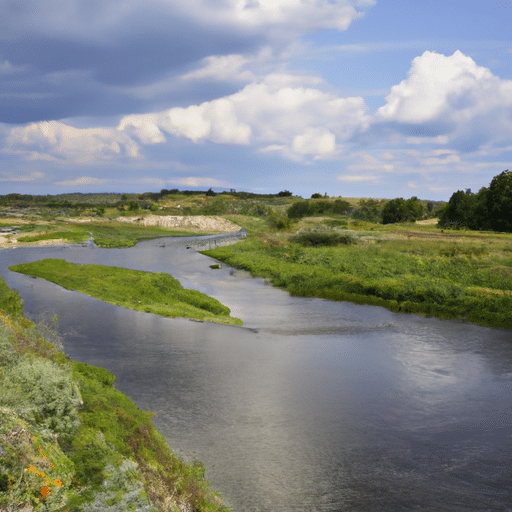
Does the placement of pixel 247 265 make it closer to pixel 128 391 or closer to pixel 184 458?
pixel 128 391

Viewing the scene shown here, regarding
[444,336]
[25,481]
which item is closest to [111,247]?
[444,336]

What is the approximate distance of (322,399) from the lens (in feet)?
70.4

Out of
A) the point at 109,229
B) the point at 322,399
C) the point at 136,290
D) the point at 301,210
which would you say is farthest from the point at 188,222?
the point at 322,399

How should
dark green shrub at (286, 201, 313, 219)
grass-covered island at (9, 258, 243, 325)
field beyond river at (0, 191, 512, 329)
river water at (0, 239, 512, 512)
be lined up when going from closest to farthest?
river water at (0, 239, 512, 512) → grass-covered island at (9, 258, 243, 325) → field beyond river at (0, 191, 512, 329) → dark green shrub at (286, 201, 313, 219)

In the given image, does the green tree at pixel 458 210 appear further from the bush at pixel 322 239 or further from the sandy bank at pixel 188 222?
the sandy bank at pixel 188 222

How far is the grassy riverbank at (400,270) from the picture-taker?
132 ft

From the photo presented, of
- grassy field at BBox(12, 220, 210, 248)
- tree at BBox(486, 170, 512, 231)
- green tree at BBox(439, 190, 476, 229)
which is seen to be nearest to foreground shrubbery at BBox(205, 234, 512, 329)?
tree at BBox(486, 170, 512, 231)

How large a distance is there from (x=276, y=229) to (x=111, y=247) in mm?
41547

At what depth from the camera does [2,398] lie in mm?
11164

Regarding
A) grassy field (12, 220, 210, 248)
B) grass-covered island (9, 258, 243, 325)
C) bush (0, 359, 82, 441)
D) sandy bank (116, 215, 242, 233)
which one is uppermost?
sandy bank (116, 215, 242, 233)

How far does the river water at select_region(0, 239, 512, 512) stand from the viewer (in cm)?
1488

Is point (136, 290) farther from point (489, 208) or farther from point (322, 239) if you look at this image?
point (489, 208)

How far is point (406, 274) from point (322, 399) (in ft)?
111

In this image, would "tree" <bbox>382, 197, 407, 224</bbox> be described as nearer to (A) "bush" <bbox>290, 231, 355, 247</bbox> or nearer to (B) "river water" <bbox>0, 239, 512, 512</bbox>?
(A) "bush" <bbox>290, 231, 355, 247</bbox>
